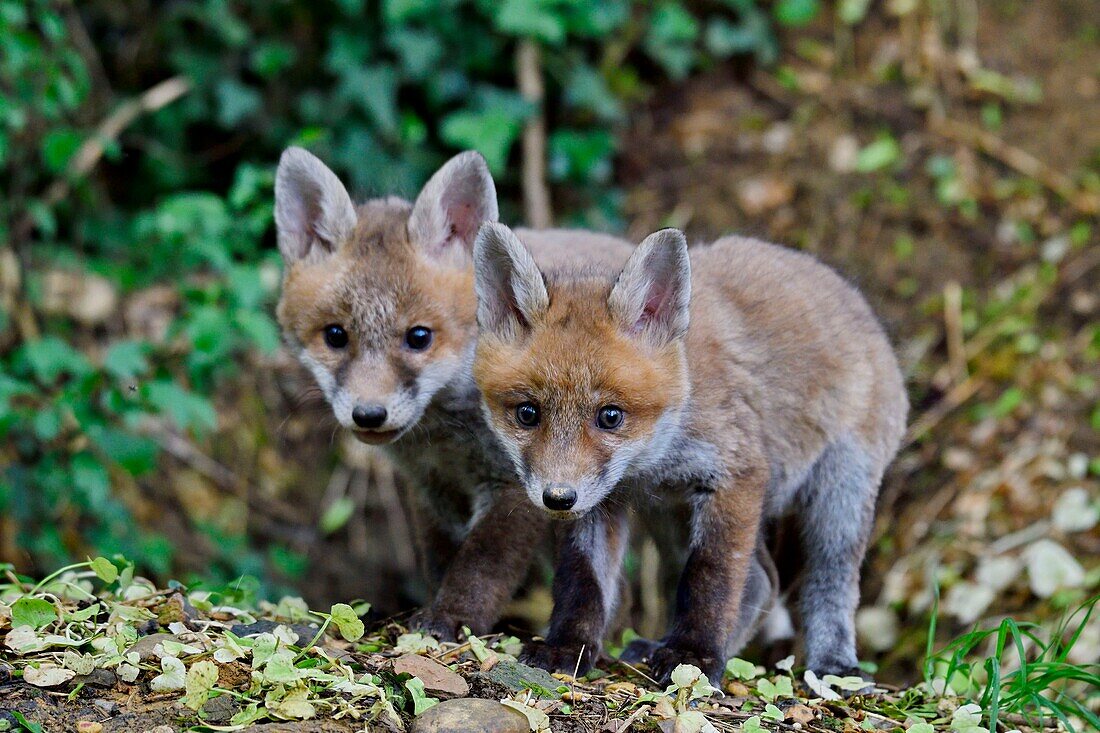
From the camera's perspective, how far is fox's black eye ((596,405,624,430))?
446cm

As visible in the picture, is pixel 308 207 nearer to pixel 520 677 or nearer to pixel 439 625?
pixel 439 625

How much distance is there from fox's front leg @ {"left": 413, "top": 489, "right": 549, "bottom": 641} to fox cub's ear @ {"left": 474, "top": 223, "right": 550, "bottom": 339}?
94 centimetres

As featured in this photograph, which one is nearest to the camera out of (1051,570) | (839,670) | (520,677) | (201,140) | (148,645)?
(148,645)

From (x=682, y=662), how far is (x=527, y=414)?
1217mm

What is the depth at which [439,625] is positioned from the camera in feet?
15.9

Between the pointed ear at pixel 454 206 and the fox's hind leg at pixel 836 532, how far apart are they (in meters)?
2.18

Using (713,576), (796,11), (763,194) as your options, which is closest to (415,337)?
(713,576)

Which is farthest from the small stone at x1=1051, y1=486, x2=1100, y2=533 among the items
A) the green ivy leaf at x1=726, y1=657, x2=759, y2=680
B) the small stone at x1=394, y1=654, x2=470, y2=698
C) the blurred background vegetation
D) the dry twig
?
the small stone at x1=394, y1=654, x2=470, y2=698

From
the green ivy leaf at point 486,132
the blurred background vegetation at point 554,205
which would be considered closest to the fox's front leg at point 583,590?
the blurred background vegetation at point 554,205

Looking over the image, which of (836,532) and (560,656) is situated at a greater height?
(836,532)

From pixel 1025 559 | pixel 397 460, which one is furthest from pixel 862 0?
pixel 397 460

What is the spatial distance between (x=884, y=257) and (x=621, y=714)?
606 centimetres

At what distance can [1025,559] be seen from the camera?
7.01 meters

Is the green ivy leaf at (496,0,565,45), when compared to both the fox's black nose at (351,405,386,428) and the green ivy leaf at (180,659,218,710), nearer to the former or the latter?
the fox's black nose at (351,405,386,428)
